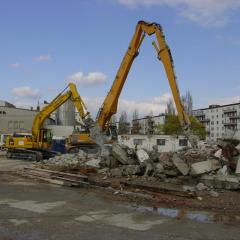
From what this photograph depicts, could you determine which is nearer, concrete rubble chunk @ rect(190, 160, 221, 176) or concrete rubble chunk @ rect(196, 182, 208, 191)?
concrete rubble chunk @ rect(196, 182, 208, 191)

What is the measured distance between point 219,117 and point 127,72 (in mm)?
134745

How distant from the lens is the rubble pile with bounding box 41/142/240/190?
16547 millimetres

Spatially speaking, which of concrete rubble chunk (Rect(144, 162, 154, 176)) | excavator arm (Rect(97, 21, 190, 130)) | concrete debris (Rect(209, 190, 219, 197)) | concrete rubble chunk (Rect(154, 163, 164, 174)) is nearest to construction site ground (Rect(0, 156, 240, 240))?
concrete debris (Rect(209, 190, 219, 197))

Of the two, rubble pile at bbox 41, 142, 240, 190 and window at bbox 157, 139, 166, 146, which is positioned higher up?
window at bbox 157, 139, 166, 146

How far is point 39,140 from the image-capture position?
116 feet

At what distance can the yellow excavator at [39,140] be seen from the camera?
111 feet

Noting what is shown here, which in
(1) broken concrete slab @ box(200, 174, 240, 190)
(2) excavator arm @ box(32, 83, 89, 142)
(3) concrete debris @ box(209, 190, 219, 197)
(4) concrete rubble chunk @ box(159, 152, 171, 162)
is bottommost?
(3) concrete debris @ box(209, 190, 219, 197)

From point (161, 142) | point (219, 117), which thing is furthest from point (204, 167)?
point (219, 117)

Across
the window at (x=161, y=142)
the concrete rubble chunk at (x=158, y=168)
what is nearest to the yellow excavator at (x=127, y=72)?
the concrete rubble chunk at (x=158, y=168)

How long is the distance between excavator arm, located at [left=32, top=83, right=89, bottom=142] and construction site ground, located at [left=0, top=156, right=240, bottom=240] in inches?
623

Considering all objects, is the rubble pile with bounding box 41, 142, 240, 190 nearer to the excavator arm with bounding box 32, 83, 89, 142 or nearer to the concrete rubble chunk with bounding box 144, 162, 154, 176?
the concrete rubble chunk with bounding box 144, 162, 154, 176

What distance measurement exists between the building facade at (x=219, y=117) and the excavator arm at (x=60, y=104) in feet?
373

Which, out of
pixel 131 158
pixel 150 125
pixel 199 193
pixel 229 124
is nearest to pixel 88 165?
pixel 131 158

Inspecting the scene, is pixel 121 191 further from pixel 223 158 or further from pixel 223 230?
pixel 223 230
